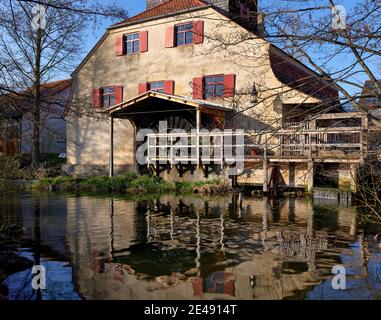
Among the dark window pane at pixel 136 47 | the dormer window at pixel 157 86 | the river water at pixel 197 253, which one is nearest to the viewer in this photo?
the river water at pixel 197 253

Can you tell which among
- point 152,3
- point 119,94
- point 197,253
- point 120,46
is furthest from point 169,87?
point 197,253

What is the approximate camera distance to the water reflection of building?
17.1 ft

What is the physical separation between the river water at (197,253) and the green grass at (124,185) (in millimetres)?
4515

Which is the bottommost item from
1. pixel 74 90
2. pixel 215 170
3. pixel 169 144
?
pixel 215 170

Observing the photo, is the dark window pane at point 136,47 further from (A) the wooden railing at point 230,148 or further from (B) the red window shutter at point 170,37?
(A) the wooden railing at point 230,148

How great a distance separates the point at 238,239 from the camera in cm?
780

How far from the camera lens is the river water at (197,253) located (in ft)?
16.8

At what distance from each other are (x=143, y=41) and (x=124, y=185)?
7.69 metres

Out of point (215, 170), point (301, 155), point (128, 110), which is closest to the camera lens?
point (301, 155)

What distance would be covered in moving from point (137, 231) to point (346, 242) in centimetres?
422

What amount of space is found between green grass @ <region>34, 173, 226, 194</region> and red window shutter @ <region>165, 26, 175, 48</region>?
6.50 meters

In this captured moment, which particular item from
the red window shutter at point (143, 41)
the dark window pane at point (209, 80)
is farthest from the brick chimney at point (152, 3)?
the dark window pane at point (209, 80)
